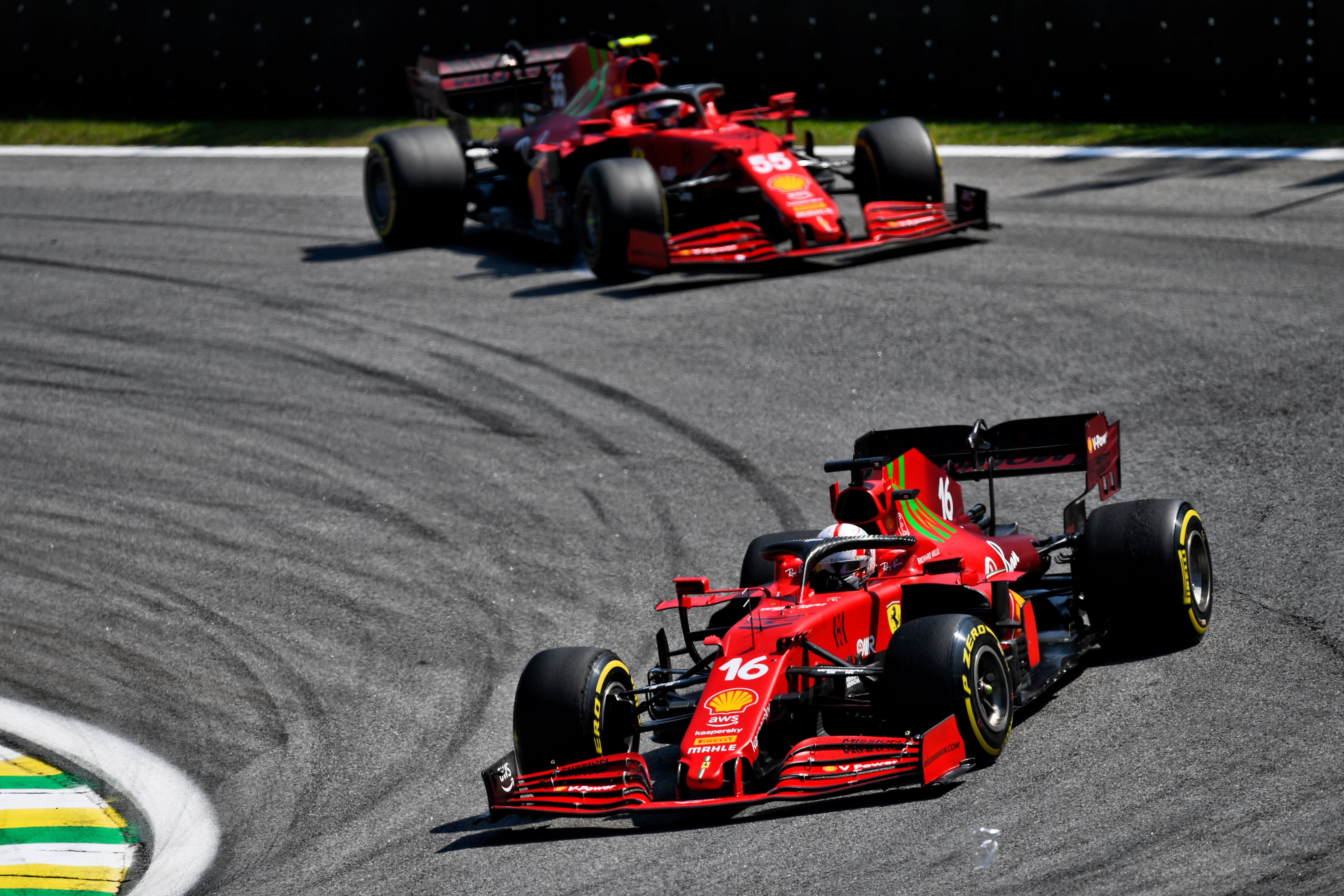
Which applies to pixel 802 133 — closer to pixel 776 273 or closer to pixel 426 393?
pixel 776 273

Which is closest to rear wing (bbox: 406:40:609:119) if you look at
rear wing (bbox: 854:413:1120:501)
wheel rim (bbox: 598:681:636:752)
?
rear wing (bbox: 854:413:1120:501)

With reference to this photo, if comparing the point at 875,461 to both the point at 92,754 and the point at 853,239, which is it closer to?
the point at 92,754

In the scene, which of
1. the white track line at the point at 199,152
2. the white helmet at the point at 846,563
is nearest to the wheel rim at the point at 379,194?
the white track line at the point at 199,152

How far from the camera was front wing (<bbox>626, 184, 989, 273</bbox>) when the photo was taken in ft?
52.7

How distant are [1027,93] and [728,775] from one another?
16.4 meters

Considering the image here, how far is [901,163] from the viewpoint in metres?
17.0

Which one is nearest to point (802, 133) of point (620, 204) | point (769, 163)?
point (769, 163)

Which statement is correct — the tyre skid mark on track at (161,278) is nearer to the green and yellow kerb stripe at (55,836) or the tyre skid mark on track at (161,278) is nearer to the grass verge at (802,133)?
the grass verge at (802,133)

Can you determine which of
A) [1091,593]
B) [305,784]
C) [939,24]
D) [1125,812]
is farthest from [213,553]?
[939,24]

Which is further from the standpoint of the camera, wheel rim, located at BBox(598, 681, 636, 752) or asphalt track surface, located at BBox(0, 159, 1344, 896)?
wheel rim, located at BBox(598, 681, 636, 752)

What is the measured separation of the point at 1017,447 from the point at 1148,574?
135 centimetres

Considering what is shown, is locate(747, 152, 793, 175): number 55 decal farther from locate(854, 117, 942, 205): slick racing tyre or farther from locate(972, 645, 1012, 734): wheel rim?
locate(972, 645, 1012, 734): wheel rim

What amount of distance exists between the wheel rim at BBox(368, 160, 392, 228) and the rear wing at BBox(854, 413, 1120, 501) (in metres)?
11.0

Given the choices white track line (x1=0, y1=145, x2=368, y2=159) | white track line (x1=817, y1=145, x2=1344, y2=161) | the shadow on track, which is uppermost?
white track line (x1=0, y1=145, x2=368, y2=159)
